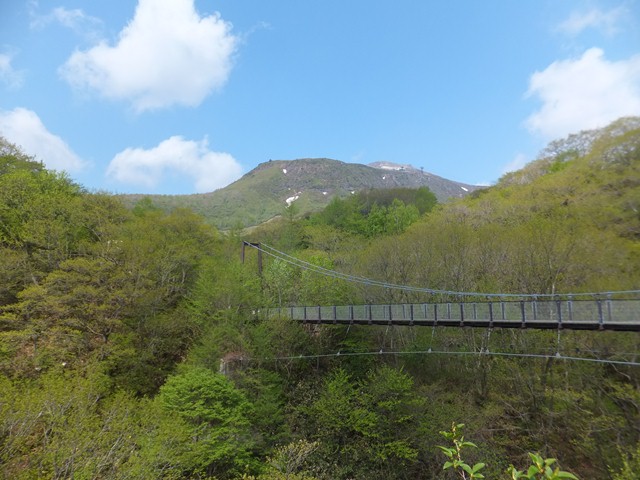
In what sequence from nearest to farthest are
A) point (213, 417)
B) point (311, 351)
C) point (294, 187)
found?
point (213, 417), point (311, 351), point (294, 187)

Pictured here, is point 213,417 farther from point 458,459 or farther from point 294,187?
point 294,187

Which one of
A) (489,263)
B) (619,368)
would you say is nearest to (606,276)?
(619,368)

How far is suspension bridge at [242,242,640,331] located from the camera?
8.06 metres

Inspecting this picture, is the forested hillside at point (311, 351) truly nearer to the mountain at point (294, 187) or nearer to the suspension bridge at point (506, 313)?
the suspension bridge at point (506, 313)

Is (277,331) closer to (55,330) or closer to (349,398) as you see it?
(349,398)

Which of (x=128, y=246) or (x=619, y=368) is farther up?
(x=128, y=246)

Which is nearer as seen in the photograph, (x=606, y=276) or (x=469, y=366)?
(x=606, y=276)

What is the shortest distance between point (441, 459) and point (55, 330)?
14.2 meters

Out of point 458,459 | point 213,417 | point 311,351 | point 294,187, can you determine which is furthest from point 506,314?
point 294,187

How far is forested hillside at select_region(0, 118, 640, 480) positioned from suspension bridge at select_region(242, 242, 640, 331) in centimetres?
127

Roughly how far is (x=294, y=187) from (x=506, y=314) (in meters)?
118

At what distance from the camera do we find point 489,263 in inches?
629

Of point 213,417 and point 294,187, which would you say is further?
point 294,187

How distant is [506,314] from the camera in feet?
34.2
